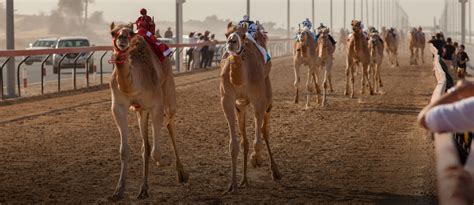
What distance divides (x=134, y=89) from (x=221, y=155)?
371 centimetres

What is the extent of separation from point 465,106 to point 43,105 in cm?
1824

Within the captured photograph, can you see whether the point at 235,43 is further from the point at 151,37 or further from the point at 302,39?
the point at 302,39


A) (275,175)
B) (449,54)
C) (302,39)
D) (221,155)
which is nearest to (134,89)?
(275,175)

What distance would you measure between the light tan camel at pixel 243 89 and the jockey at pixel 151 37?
2.34 feet

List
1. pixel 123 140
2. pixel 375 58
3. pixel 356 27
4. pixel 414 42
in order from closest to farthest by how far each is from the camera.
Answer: pixel 123 140 → pixel 356 27 → pixel 375 58 → pixel 414 42

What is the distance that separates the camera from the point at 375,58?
83.3 ft

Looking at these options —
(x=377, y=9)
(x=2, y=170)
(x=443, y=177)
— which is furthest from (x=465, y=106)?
(x=377, y=9)

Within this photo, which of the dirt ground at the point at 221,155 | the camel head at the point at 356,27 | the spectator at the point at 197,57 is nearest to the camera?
the dirt ground at the point at 221,155

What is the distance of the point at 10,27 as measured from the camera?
2391 cm

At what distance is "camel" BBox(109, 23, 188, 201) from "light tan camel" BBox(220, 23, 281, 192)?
0.78 meters

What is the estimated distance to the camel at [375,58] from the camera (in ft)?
80.7

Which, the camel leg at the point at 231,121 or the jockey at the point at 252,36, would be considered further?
the jockey at the point at 252,36

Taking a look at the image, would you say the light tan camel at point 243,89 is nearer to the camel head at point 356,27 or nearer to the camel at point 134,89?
the camel at point 134,89

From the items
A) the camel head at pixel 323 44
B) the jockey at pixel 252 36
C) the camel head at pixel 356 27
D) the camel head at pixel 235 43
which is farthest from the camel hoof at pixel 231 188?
the camel head at pixel 356 27
